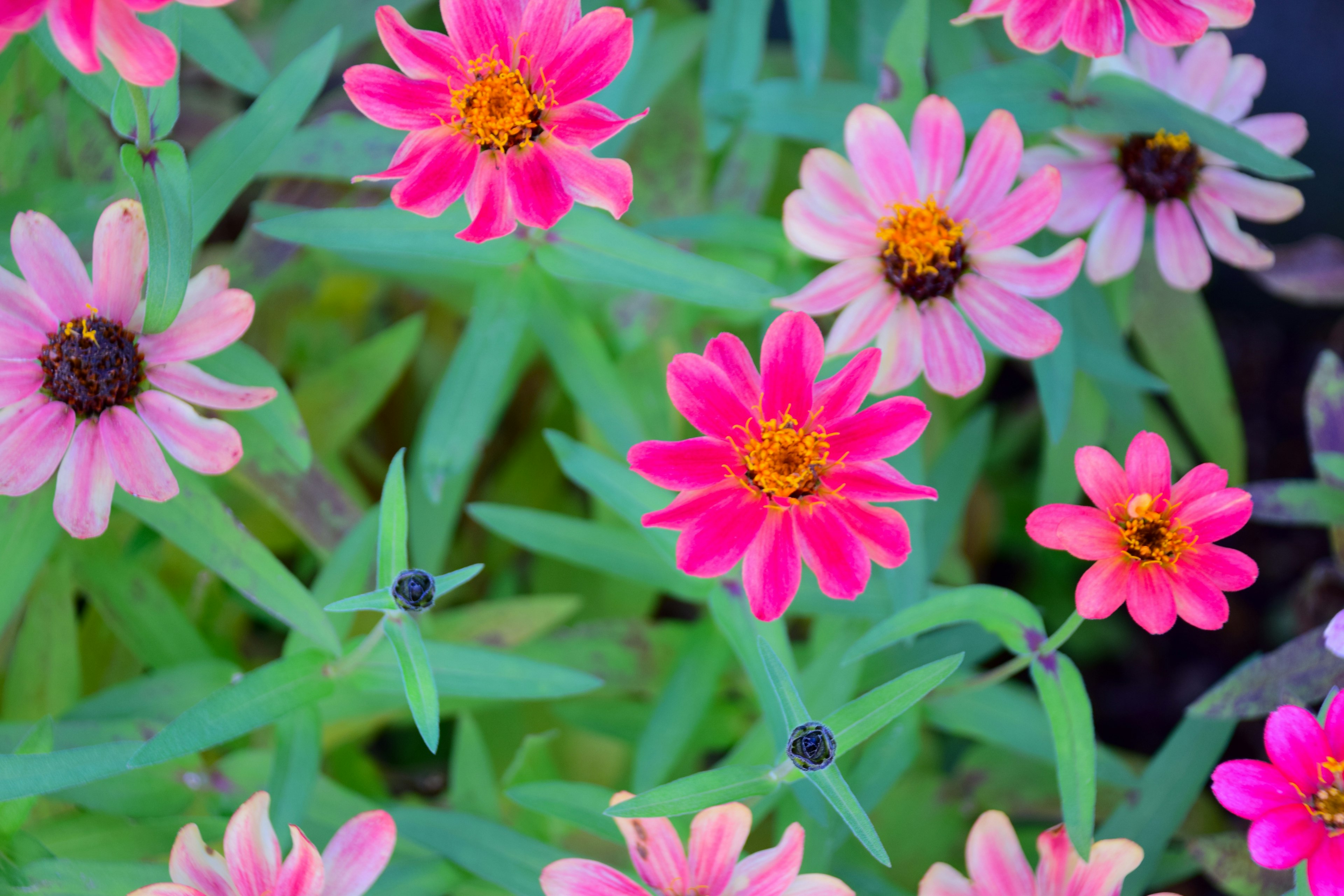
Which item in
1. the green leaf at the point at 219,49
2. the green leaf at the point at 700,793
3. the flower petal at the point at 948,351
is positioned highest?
the green leaf at the point at 219,49

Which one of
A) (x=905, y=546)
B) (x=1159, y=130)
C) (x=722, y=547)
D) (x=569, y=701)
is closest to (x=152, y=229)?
(x=722, y=547)

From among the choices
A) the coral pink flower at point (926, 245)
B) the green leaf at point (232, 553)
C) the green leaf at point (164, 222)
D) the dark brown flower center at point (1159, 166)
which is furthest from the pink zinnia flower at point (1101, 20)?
the green leaf at point (232, 553)

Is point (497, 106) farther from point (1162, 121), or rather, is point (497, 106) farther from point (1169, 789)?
point (1169, 789)

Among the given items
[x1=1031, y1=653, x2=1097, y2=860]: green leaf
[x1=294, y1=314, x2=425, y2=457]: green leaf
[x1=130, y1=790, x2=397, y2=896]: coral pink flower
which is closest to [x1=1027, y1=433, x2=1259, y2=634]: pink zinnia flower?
[x1=1031, y1=653, x2=1097, y2=860]: green leaf

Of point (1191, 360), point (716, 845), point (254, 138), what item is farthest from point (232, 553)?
point (1191, 360)

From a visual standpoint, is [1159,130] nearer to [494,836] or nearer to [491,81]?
[491,81]

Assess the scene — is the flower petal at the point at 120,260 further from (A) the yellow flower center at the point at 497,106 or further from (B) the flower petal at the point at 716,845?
(B) the flower petal at the point at 716,845
